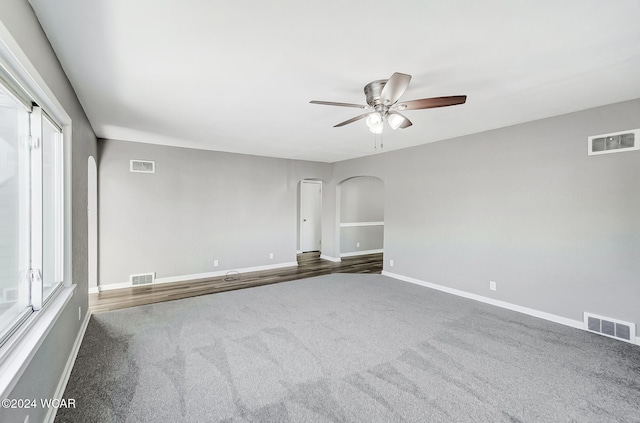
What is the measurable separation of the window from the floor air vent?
5.05 meters

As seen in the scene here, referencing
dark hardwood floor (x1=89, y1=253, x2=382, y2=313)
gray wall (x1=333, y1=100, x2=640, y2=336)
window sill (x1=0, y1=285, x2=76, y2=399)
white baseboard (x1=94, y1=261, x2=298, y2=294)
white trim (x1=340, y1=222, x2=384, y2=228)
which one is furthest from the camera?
white trim (x1=340, y1=222, x2=384, y2=228)

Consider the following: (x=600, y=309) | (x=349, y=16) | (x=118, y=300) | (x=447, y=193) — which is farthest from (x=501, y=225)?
(x=118, y=300)

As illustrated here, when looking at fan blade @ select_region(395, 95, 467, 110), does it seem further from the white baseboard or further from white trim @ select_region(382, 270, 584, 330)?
the white baseboard

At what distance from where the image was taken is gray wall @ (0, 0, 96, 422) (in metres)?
1.39

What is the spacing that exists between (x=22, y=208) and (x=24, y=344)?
2.90 ft

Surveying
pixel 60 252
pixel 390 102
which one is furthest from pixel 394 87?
pixel 60 252

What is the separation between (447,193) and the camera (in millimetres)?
4664

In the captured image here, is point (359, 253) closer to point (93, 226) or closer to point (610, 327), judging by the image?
point (610, 327)

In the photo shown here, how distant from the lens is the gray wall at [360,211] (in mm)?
7637

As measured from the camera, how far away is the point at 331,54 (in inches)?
78.4

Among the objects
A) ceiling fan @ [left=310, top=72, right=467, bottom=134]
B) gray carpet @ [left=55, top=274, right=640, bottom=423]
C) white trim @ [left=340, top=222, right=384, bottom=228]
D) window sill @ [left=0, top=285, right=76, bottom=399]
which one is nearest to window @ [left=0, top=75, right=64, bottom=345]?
window sill @ [left=0, top=285, right=76, bottom=399]

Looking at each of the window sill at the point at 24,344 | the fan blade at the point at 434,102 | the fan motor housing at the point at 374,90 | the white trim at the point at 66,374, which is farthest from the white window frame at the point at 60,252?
the fan blade at the point at 434,102

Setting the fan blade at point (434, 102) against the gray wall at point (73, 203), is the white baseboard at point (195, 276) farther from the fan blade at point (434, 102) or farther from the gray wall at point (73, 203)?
the fan blade at point (434, 102)

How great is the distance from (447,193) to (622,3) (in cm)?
330
